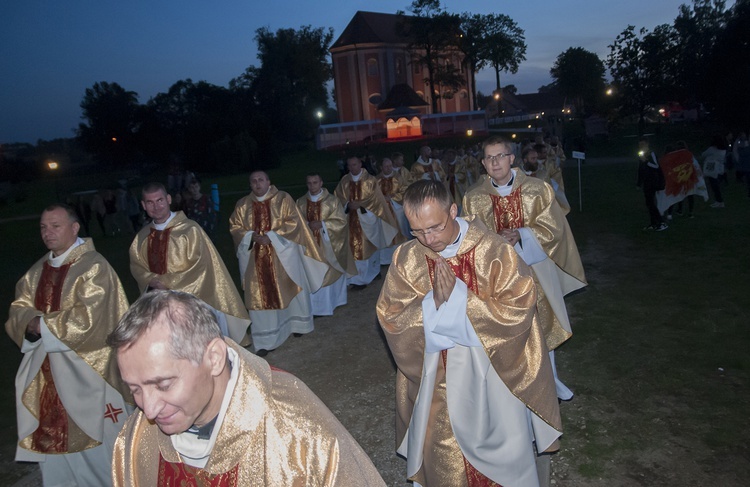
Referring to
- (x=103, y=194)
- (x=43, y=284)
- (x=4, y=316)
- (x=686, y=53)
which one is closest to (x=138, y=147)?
(x=103, y=194)

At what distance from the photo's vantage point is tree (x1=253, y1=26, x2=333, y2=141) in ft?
194

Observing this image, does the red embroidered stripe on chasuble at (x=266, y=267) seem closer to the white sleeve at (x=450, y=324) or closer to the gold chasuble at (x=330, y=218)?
the gold chasuble at (x=330, y=218)

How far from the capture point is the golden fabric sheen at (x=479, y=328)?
11.1 feet

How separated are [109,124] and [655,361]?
5129 centimetres

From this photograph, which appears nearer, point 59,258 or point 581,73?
point 59,258

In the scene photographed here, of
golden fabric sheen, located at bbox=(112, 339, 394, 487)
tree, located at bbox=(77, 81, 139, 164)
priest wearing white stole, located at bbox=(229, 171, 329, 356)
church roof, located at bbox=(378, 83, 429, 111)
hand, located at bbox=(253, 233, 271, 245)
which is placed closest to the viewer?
golden fabric sheen, located at bbox=(112, 339, 394, 487)

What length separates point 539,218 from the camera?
198 inches

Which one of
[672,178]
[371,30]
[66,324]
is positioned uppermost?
[371,30]

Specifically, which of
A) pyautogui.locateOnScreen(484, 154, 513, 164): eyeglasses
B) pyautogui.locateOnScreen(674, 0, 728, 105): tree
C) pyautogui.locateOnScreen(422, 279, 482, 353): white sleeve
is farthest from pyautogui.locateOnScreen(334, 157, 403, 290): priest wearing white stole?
pyautogui.locateOnScreen(674, 0, 728, 105): tree

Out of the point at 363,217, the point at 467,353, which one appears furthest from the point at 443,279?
the point at 363,217

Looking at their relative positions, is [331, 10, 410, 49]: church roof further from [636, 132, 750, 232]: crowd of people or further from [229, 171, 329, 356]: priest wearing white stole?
[229, 171, 329, 356]: priest wearing white stole

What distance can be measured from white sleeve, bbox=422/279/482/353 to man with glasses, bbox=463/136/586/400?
151 cm

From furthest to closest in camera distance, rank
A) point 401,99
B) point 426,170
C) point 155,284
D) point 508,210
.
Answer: point 401,99 < point 426,170 < point 155,284 < point 508,210

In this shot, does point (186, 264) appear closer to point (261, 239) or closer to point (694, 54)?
point (261, 239)
